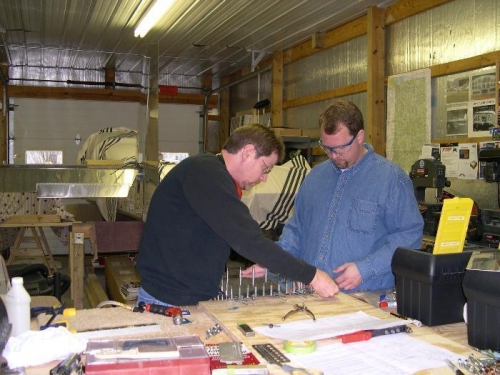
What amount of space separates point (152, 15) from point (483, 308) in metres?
5.11

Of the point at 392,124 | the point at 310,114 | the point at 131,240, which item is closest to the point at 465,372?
the point at 131,240

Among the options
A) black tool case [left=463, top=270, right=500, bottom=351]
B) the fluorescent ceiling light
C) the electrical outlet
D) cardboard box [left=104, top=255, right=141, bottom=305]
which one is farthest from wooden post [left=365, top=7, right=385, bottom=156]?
black tool case [left=463, top=270, right=500, bottom=351]

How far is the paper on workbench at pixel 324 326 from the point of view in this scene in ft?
4.99

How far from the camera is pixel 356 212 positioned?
7.58 feet

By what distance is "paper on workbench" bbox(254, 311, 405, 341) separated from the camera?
1521mm

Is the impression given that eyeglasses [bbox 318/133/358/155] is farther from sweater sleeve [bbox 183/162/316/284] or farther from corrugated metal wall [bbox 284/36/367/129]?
corrugated metal wall [bbox 284/36/367/129]

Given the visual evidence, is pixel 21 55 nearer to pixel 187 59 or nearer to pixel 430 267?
pixel 187 59

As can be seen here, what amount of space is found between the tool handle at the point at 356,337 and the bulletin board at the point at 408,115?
3.61 metres

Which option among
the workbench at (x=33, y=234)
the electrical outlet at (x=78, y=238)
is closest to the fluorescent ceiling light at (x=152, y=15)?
the workbench at (x=33, y=234)

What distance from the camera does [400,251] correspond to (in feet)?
6.08

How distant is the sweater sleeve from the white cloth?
59 centimetres

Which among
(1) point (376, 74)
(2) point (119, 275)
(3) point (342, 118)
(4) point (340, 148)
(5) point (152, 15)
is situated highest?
(5) point (152, 15)

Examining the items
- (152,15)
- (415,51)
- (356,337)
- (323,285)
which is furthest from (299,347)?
(152,15)

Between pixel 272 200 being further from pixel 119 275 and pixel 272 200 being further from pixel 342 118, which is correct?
pixel 342 118
